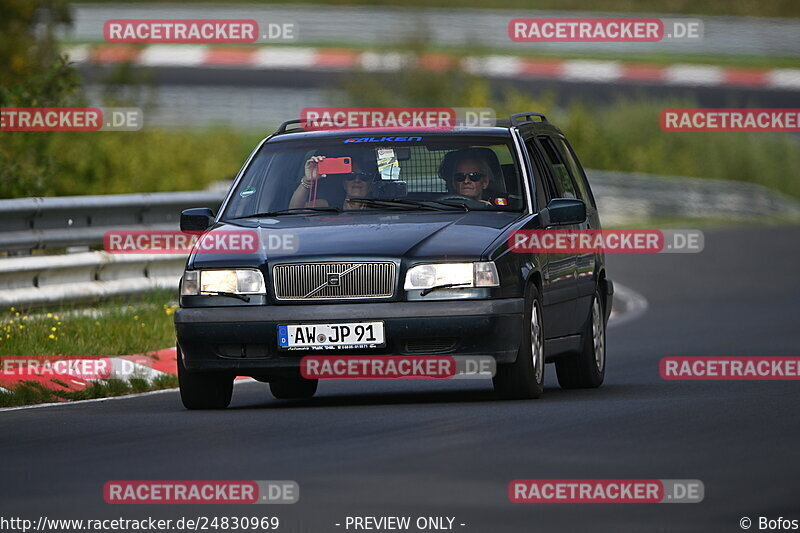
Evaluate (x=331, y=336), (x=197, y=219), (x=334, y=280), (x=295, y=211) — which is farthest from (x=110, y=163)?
(x=331, y=336)

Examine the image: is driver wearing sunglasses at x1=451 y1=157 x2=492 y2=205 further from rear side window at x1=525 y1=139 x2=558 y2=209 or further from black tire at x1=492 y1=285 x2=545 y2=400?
black tire at x1=492 y1=285 x2=545 y2=400

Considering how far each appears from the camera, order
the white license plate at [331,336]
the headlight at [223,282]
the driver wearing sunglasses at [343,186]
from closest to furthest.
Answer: the white license plate at [331,336] < the headlight at [223,282] < the driver wearing sunglasses at [343,186]

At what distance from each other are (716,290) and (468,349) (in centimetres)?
1403

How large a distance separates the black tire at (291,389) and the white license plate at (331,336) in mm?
1794

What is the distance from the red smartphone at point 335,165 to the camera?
12.1 meters

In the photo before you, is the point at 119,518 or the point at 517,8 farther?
the point at 517,8

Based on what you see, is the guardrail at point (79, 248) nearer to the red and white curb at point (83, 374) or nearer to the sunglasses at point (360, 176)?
the red and white curb at point (83, 374)

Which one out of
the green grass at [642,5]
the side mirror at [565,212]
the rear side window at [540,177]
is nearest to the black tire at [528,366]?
the side mirror at [565,212]

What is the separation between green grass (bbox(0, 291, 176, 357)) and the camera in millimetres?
13836

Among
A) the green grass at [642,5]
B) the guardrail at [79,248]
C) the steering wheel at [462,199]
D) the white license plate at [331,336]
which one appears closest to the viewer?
the white license plate at [331,336]

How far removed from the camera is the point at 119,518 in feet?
23.9

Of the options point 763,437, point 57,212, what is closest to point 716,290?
point 57,212

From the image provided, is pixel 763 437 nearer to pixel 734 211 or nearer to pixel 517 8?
pixel 734 211

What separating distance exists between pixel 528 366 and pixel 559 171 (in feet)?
8.07
